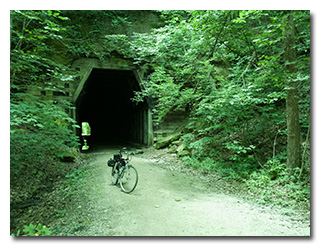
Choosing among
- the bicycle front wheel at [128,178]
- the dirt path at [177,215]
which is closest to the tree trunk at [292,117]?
the dirt path at [177,215]

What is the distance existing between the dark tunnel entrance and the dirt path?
5.06 m

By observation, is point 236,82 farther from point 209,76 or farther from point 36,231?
point 36,231

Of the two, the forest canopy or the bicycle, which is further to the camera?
the bicycle

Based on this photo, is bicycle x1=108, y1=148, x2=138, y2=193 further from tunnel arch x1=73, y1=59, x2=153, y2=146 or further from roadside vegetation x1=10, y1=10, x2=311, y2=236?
tunnel arch x1=73, y1=59, x2=153, y2=146

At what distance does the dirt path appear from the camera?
2.26m

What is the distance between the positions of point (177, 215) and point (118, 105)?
1319cm

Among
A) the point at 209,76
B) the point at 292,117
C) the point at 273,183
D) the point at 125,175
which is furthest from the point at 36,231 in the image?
the point at 209,76

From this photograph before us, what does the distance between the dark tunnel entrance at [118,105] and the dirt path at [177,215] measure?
199 inches

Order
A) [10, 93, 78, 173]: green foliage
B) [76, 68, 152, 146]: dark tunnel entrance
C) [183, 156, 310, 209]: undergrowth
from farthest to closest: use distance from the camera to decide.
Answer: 1. [76, 68, 152, 146]: dark tunnel entrance
2. [183, 156, 310, 209]: undergrowth
3. [10, 93, 78, 173]: green foliage

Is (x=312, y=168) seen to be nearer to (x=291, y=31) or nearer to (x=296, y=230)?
(x=296, y=230)

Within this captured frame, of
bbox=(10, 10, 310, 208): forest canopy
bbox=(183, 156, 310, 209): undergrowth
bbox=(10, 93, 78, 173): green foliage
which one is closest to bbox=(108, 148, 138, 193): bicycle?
bbox=(10, 93, 78, 173): green foliage

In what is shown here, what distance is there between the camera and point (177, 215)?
8.52 feet

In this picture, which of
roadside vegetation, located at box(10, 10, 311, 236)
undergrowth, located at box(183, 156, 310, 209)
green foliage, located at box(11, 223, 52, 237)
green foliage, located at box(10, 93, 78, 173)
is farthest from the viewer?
undergrowth, located at box(183, 156, 310, 209)

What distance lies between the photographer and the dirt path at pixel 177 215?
226cm
